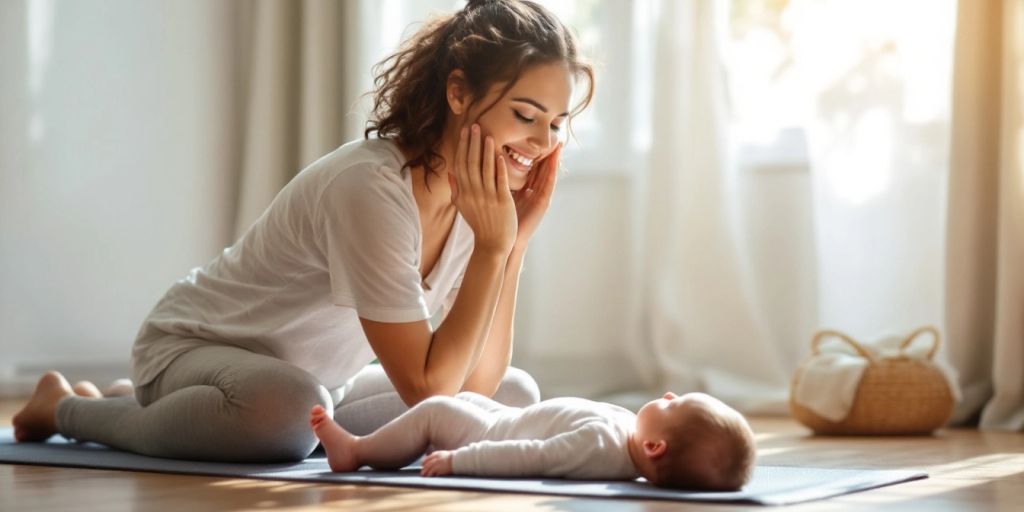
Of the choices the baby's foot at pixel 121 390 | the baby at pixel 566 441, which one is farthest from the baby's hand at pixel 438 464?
the baby's foot at pixel 121 390

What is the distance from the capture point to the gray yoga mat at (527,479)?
1690mm

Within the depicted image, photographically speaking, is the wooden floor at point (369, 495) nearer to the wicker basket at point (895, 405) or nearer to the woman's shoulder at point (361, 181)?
the woman's shoulder at point (361, 181)

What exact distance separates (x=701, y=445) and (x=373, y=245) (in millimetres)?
587

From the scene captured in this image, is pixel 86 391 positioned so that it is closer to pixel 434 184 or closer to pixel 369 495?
pixel 434 184

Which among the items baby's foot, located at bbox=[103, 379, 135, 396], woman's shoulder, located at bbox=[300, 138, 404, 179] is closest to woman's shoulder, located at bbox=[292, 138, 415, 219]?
woman's shoulder, located at bbox=[300, 138, 404, 179]

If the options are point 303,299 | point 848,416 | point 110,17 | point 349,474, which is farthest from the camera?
point 110,17

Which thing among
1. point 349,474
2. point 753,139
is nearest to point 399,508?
point 349,474

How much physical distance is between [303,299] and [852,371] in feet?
4.79

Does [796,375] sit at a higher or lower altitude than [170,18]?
lower

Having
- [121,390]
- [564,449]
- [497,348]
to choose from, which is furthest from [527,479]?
[121,390]

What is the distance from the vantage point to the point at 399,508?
1594 millimetres

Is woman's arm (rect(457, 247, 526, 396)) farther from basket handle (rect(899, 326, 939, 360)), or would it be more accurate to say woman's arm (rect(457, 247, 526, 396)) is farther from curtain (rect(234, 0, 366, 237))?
curtain (rect(234, 0, 366, 237))

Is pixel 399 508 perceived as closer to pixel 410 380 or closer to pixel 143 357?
pixel 410 380

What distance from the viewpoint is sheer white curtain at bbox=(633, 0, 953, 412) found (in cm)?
348
